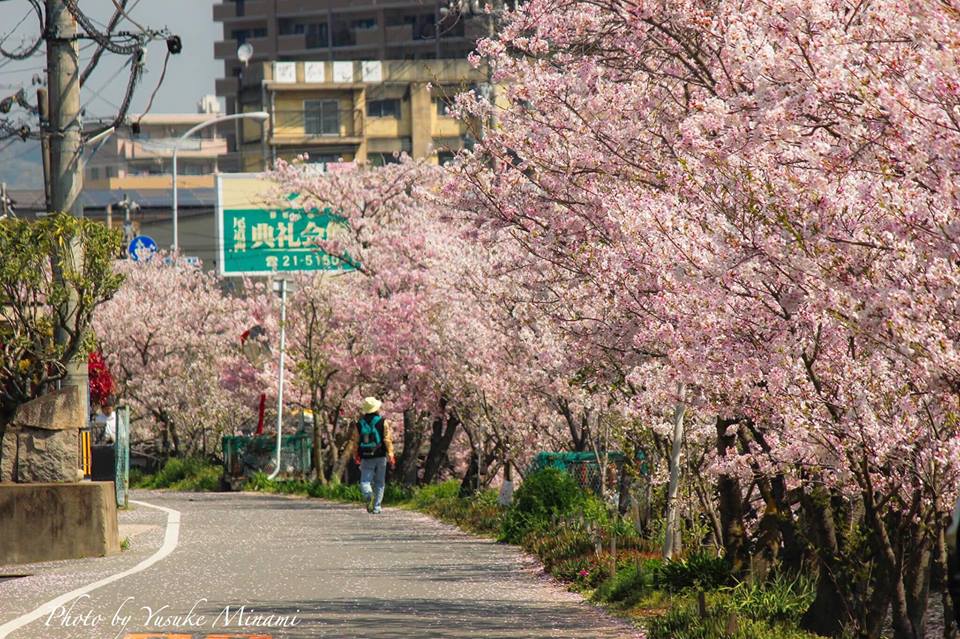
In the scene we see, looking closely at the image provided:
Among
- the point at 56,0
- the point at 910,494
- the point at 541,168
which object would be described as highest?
the point at 56,0

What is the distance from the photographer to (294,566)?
15.4m

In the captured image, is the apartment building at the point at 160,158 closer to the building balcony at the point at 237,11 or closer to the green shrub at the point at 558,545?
the building balcony at the point at 237,11

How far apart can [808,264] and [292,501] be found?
78.6 ft

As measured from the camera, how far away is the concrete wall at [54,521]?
16.0 m

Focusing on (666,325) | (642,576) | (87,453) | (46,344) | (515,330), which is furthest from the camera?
(515,330)

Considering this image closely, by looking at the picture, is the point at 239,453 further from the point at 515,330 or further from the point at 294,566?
the point at 294,566

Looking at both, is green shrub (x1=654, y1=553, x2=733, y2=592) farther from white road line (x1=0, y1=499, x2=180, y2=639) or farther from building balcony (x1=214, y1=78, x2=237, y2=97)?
building balcony (x1=214, y1=78, x2=237, y2=97)

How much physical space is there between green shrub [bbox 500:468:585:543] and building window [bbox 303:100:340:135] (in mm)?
66897

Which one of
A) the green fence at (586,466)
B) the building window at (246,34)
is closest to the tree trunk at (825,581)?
the green fence at (586,466)

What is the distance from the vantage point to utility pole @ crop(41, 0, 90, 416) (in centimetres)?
1825

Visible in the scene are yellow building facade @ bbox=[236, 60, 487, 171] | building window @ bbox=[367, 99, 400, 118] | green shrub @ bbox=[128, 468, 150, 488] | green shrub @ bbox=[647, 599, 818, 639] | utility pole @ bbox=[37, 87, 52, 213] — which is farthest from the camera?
building window @ bbox=[367, 99, 400, 118]

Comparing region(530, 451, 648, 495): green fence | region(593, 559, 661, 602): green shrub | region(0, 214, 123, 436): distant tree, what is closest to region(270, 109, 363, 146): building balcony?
region(530, 451, 648, 495): green fence

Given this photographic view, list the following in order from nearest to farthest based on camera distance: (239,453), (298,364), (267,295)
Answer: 1. (298,364)
2. (239,453)
3. (267,295)

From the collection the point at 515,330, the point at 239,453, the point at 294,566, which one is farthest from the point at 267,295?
the point at 294,566
